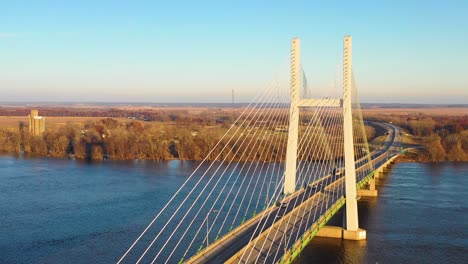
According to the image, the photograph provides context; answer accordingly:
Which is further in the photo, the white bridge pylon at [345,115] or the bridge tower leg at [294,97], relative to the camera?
the bridge tower leg at [294,97]

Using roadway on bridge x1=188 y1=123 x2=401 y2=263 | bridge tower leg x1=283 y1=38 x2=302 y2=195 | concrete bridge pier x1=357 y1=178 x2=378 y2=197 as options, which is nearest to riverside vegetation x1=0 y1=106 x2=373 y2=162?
concrete bridge pier x1=357 y1=178 x2=378 y2=197

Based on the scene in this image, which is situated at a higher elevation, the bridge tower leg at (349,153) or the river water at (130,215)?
the bridge tower leg at (349,153)

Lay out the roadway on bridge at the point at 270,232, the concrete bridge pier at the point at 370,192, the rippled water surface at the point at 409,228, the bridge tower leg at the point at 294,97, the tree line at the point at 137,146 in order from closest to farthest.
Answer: the roadway on bridge at the point at 270,232
the rippled water surface at the point at 409,228
the bridge tower leg at the point at 294,97
the concrete bridge pier at the point at 370,192
the tree line at the point at 137,146

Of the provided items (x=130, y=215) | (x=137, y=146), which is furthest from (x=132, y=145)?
(x=130, y=215)

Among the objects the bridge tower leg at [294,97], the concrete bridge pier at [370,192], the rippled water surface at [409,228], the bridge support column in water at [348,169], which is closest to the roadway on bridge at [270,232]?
the bridge support column in water at [348,169]

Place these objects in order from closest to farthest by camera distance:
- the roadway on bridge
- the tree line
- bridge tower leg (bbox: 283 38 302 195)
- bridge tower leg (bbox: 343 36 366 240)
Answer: the roadway on bridge, bridge tower leg (bbox: 343 36 366 240), bridge tower leg (bbox: 283 38 302 195), the tree line

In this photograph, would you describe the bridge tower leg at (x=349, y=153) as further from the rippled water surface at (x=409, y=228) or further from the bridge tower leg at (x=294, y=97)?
the bridge tower leg at (x=294, y=97)

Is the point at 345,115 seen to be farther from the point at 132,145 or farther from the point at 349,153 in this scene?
the point at 132,145

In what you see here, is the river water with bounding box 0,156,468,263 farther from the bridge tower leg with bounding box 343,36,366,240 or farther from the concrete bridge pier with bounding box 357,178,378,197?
the concrete bridge pier with bounding box 357,178,378,197
